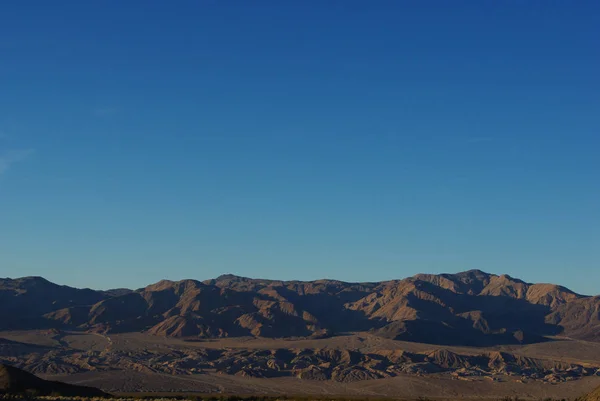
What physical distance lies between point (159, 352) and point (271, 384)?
50.6 m

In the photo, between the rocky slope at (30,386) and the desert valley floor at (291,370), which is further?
the desert valley floor at (291,370)

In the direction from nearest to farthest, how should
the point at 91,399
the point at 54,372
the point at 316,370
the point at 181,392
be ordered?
the point at 91,399
the point at 181,392
the point at 54,372
the point at 316,370

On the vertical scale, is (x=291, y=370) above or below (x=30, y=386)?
below

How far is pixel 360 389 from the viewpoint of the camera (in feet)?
414

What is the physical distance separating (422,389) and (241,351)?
6207 centimetres

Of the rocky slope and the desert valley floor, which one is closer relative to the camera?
the rocky slope

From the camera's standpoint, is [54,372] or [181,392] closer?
[181,392]

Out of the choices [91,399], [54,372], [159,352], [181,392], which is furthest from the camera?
[159,352]

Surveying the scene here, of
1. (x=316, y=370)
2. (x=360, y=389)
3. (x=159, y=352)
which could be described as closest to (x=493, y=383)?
(x=360, y=389)

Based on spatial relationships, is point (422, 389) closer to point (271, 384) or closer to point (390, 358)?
point (271, 384)

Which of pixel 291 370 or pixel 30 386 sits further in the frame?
pixel 291 370

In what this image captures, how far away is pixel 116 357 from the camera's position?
161 meters

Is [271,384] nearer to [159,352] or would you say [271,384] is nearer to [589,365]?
[159,352]

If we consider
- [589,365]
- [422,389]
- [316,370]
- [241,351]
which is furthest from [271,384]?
[589,365]
